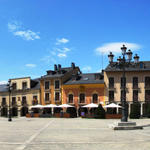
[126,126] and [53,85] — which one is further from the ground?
[53,85]

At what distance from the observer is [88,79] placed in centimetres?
4447

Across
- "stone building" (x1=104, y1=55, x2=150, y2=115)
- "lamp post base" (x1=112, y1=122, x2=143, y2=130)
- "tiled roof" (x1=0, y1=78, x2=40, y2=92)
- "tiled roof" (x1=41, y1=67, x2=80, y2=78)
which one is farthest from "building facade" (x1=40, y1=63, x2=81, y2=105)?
"lamp post base" (x1=112, y1=122, x2=143, y2=130)

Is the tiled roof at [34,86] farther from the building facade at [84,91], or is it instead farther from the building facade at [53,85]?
the building facade at [84,91]

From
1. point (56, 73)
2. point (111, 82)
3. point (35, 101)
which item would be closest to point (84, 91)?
point (111, 82)

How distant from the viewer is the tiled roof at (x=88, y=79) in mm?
42812

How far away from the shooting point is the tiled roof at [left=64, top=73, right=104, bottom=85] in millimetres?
42812

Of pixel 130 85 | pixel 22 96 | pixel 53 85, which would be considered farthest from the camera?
pixel 22 96

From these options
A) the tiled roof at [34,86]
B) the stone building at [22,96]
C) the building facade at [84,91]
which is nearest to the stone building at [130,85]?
the building facade at [84,91]

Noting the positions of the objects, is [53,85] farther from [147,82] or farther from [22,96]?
[147,82]

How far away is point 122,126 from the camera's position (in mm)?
18016

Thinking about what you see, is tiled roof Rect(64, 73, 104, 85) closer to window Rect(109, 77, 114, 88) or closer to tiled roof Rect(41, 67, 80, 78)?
window Rect(109, 77, 114, 88)

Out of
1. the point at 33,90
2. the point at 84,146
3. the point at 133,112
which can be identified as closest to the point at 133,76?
the point at 133,112

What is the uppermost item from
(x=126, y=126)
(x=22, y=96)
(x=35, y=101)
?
(x=22, y=96)

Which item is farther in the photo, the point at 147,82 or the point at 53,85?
the point at 53,85
